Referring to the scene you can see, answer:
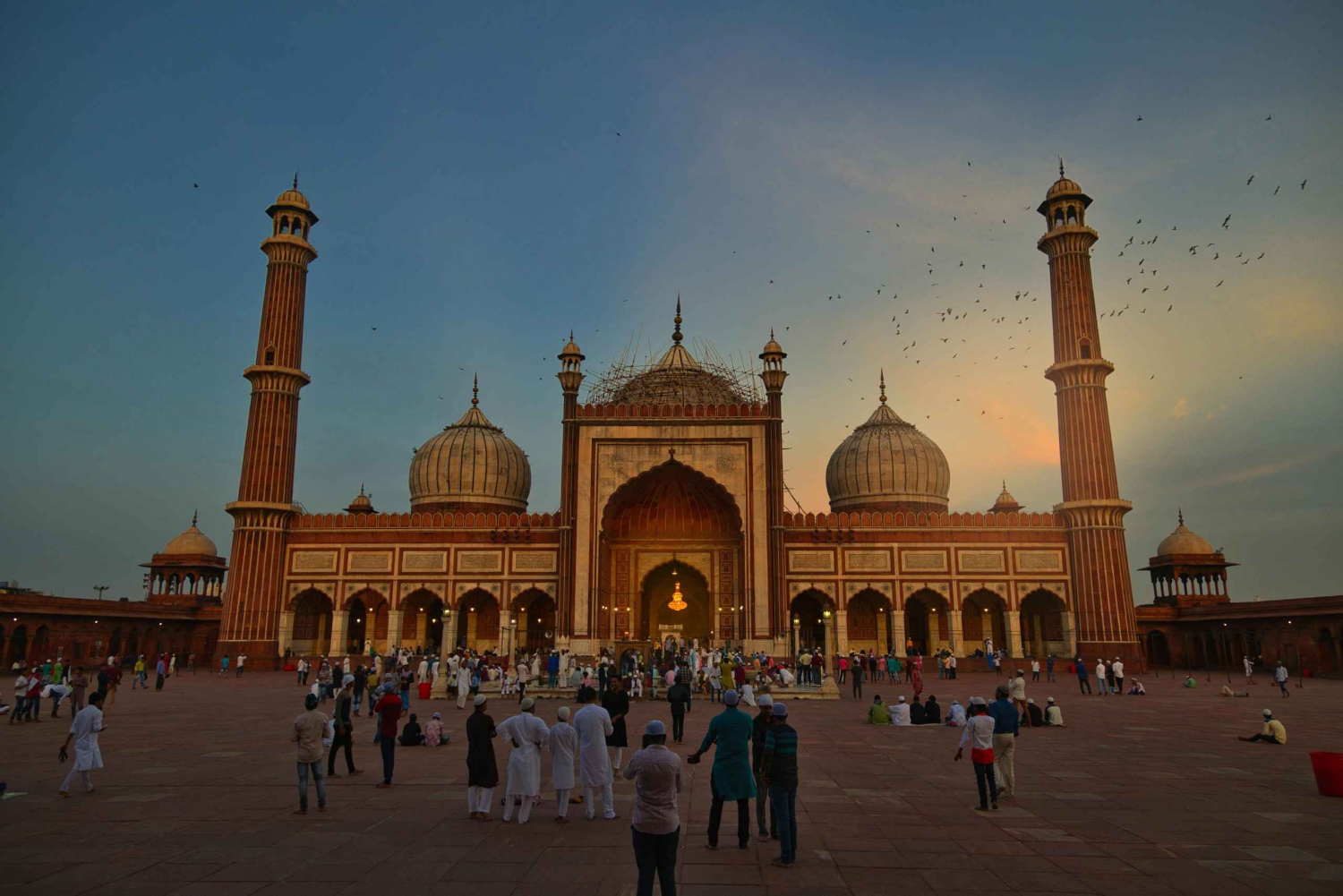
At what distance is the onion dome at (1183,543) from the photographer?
51156mm

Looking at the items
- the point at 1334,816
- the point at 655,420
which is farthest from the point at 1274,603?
the point at 1334,816

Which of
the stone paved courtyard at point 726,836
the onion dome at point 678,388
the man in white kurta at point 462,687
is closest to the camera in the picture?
the stone paved courtyard at point 726,836

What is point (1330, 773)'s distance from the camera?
10.5m

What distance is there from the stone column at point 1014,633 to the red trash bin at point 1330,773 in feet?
98.1

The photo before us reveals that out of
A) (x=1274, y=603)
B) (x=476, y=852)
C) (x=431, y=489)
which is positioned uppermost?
(x=431, y=489)

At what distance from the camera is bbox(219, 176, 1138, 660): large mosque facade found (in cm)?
3928

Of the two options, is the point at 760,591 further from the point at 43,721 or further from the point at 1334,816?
the point at 1334,816

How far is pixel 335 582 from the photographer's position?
41.3 metres

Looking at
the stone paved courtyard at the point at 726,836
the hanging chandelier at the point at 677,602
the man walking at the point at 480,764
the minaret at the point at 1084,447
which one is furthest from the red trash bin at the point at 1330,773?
the hanging chandelier at the point at 677,602

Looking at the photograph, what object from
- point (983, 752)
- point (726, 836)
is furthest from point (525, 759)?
point (983, 752)

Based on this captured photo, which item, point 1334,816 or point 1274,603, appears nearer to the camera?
point 1334,816

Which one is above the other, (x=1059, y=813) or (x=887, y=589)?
(x=887, y=589)

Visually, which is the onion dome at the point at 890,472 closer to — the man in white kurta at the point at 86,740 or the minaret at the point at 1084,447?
the minaret at the point at 1084,447

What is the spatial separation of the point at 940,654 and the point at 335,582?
27.3 meters
